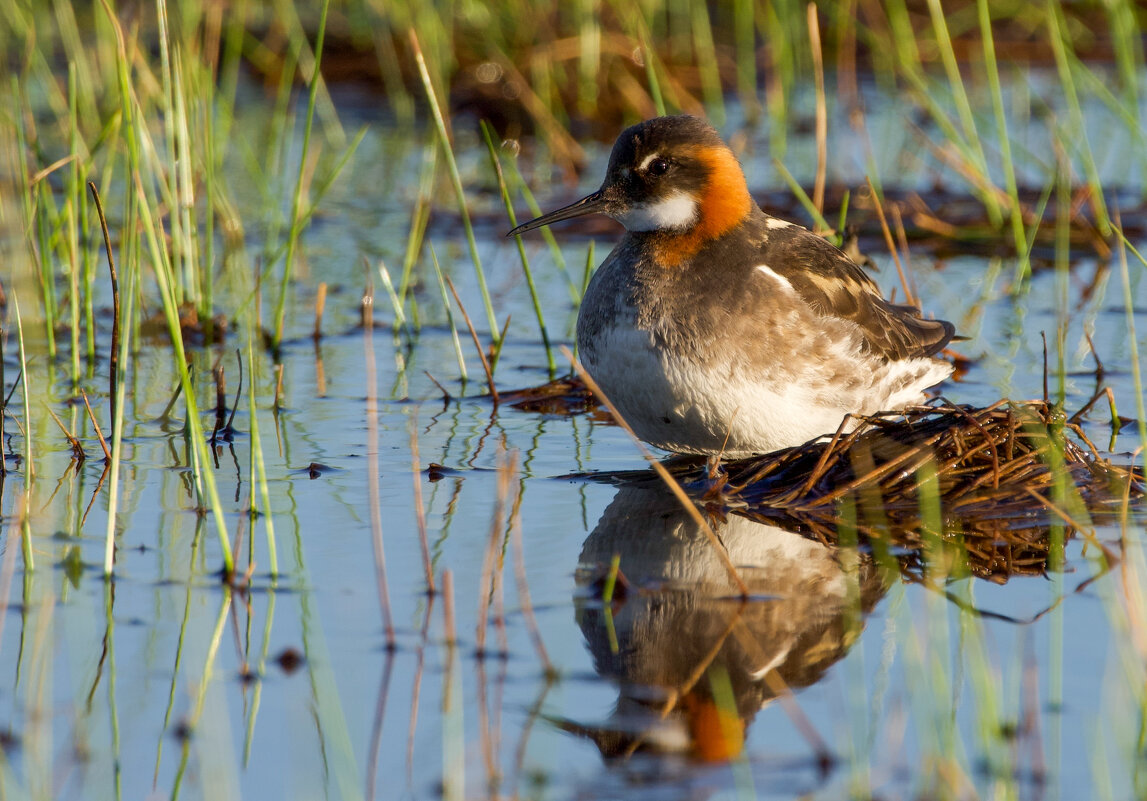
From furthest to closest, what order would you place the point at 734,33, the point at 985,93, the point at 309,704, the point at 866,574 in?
the point at 734,33 → the point at 985,93 → the point at 866,574 → the point at 309,704

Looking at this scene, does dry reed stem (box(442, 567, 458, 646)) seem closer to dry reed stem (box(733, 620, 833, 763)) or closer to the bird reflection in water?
the bird reflection in water

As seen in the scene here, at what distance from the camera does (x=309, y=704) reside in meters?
3.75

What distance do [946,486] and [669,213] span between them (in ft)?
5.10

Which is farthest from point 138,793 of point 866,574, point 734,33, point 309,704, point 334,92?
point 734,33

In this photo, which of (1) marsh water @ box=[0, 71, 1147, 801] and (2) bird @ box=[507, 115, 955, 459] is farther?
(2) bird @ box=[507, 115, 955, 459]

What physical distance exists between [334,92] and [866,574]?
11.4 metres

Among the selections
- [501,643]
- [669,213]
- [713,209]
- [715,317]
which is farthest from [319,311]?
[501,643]

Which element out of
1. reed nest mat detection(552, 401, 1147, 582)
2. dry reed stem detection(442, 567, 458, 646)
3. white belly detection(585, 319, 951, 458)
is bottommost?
dry reed stem detection(442, 567, 458, 646)

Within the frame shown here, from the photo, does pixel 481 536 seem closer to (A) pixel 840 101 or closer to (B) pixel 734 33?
(A) pixel 840 101

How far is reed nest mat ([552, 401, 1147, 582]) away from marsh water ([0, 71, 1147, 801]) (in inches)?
7.4

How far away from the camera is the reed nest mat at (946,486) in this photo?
5.15 metres

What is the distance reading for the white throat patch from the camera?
595 centimetres

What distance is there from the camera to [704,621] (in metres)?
4.32

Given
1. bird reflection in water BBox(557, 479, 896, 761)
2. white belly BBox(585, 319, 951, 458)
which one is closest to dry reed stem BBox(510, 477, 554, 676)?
bird reflection in water BBox(557, 479, 896, 761)
